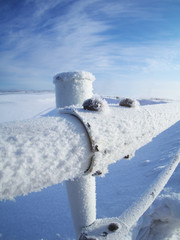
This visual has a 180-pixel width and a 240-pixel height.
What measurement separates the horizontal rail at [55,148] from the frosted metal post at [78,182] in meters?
0.48

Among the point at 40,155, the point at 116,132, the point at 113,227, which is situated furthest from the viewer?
the point at 113,227

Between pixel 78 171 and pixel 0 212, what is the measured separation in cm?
286

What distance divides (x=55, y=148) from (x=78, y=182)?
62 centimetres

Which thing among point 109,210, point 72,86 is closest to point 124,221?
point 72,86

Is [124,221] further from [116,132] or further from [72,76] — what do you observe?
[72,76]

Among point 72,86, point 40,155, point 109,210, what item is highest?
point 72,86

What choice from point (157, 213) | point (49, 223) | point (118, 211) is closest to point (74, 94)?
point (157, 213)

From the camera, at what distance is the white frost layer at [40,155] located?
250 millimetres

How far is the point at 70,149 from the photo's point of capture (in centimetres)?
32

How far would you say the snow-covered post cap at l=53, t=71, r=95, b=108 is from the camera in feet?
2.97

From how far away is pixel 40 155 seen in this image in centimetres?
28

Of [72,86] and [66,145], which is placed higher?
[72,86]

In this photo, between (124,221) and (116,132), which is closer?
(116,132)

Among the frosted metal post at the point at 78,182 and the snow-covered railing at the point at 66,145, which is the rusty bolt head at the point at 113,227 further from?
the frosted metal post at the point at 78,182
